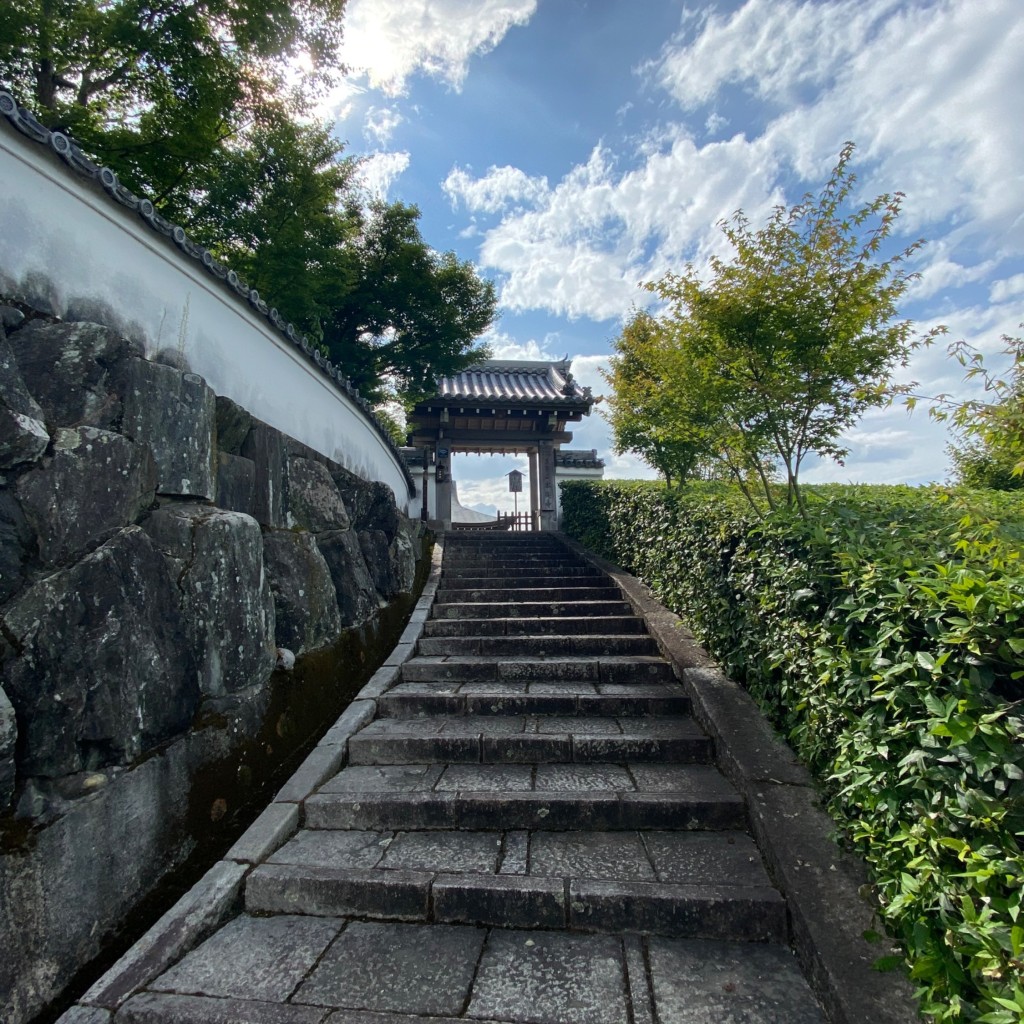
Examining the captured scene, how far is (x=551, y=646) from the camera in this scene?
5.51 m

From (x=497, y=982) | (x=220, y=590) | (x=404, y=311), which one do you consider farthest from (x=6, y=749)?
(x=404, y=311)

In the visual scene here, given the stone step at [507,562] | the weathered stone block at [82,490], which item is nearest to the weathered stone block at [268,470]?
the weathered stone block at [82,490]

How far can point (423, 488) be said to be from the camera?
13562 millimetres

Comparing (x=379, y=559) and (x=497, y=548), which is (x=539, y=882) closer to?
(x=379, y=559)

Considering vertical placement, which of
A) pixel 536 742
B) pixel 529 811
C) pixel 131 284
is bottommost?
pixel 529 811

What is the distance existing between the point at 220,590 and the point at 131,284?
1913 millimetres

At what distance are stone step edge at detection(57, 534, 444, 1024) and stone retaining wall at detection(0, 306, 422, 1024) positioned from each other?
264 mm

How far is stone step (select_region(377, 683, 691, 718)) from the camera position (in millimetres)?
4258

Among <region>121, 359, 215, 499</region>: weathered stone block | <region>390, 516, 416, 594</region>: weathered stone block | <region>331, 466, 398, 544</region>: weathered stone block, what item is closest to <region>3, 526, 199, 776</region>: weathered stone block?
<region>121, 359, 215, 499</region>: weathered stone block

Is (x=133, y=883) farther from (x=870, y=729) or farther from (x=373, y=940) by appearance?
(x=870, y=729)

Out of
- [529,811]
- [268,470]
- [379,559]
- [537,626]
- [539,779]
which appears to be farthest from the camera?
[379,559]

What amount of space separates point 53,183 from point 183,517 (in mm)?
1810

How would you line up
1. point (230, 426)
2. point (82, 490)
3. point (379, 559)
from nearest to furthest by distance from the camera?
point (82, 490) → point (230, 426) → point (379, 559)

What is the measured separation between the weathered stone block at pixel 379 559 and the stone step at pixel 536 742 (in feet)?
7.19
